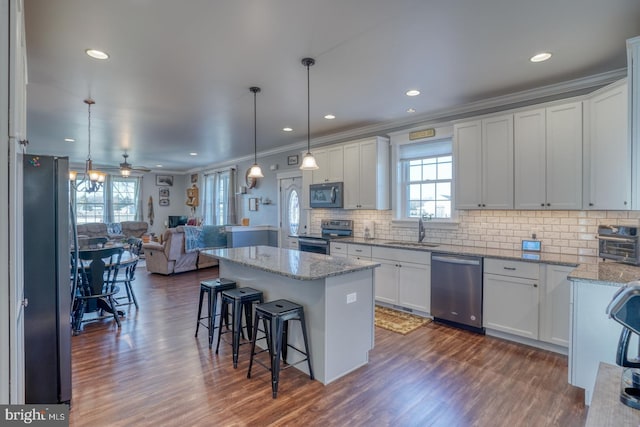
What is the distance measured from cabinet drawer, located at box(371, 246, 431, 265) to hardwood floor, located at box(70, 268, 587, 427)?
0.90m

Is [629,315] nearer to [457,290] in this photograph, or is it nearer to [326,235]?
[457,290]

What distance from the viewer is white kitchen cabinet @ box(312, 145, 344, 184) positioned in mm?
5578

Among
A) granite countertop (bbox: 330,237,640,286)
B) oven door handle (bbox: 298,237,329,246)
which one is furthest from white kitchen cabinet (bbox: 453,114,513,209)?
oven door handle (bbox: 298,237,329,246)

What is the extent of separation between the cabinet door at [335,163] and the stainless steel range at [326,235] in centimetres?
78

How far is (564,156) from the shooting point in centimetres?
336

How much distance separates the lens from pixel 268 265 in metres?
2.89

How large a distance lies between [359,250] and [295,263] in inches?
80.7

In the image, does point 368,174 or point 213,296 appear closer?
point 213,296

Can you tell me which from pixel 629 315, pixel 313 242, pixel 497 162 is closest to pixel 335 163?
pixel 313 242

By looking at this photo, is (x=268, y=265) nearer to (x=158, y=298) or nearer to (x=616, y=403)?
(x=616, y=403)

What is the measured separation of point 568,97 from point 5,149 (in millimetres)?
4533

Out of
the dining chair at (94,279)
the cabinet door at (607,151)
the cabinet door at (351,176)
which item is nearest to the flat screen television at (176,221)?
the dining chair at (94,279)

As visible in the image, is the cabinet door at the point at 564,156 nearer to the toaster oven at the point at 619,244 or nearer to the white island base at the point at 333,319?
the toaster oven at the point at 619,244

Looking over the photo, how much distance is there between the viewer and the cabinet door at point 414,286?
411cm
